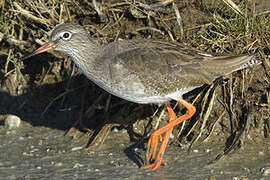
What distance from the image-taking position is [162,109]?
244 inches

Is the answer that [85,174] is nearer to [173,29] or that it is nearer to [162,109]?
[162,109]

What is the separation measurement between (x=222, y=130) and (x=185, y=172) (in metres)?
1.11

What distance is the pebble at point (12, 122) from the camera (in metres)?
6.91

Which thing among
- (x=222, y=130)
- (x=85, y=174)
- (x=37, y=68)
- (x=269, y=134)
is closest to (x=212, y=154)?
(x=222, y=130)

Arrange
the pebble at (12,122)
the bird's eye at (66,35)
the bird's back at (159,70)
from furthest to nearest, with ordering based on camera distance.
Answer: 1. the pebble at (12,122)
2. the bird's eye at (66,35)
3. the bird's back at (159,70)

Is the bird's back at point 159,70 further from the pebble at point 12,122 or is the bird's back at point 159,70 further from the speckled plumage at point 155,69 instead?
the pebble at point 12,122

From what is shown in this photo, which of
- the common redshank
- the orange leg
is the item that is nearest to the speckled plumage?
the common redshank

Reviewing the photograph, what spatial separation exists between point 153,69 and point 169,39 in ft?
3.91

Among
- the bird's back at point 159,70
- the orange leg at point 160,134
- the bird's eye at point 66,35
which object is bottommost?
the orange leg at point 160,134

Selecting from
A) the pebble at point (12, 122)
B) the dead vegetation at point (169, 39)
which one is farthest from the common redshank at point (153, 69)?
the pebble at point (12, 122)

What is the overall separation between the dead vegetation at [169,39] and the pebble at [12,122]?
1.61 ft

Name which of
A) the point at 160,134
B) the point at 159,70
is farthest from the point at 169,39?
the point at 160,134

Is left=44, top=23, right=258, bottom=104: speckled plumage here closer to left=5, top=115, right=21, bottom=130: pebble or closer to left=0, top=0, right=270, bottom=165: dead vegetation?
left=0, top=0, right=270, bottom=165: dead vegetation

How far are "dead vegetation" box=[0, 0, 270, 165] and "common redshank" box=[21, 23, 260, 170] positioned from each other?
0.45 meters
